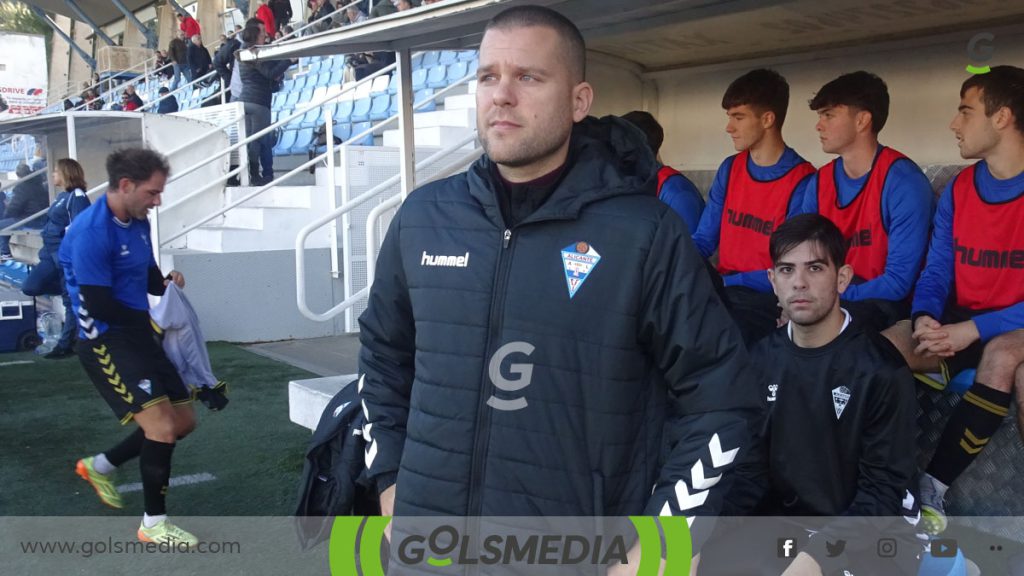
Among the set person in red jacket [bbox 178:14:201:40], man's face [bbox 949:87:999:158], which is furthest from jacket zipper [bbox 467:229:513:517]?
person in red jacket [bbox 178:14:201:40]

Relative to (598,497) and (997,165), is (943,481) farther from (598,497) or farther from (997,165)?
(598,497)

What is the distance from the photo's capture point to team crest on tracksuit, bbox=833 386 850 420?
→ 8.59 feet

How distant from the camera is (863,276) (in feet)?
11.8

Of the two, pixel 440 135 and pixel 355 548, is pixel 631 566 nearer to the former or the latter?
pixel 355 548

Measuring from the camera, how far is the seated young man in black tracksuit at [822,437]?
8.21 ft

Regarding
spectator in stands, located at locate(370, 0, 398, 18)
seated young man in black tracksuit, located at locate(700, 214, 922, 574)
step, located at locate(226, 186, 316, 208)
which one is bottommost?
step, located at locate(226, 186, 316, 208)

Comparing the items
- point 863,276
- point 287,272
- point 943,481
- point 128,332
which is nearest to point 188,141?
point 287,272

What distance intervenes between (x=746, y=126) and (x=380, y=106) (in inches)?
327

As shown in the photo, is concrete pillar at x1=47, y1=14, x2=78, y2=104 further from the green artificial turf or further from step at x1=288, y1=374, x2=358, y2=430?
step at x1=288, y1=374, x2=358, y2=430

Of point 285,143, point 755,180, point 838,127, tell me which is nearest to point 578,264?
point 838,127

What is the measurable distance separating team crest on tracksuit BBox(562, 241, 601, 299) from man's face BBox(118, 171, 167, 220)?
290 centimetres

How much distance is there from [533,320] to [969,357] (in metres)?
2.08

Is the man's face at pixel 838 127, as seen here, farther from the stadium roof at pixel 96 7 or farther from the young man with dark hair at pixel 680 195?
the stadium roof at pixel 96 7

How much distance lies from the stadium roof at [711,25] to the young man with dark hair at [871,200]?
0.66 metres
